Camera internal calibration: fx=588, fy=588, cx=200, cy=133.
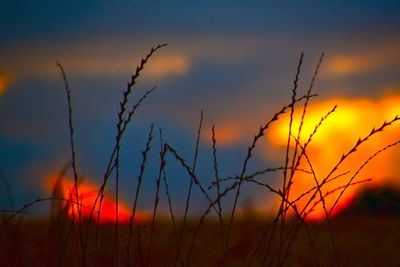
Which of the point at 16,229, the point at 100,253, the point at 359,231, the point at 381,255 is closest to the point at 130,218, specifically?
the point at 16,229

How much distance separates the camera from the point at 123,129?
2.16 metres

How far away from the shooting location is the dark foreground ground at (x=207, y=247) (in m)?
2.25

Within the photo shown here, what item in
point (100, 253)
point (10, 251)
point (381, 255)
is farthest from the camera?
point (381, 255)

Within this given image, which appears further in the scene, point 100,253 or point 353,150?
point 100,253

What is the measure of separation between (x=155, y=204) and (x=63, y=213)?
36cm

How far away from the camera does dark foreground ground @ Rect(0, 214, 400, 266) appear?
7.39 feet

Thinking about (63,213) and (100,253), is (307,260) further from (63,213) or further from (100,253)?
(63,213)

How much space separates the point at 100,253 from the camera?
9.08 ft

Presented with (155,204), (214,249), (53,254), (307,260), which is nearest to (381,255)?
(307,260)

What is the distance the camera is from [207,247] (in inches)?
170

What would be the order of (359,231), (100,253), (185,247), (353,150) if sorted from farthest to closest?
(359,231)
(185,247)
(100,253)
(353,150)

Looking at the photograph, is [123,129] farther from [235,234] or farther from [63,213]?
[235,234]

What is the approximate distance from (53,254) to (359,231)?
360 centimetres

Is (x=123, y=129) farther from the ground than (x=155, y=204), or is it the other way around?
(x=123, y=129)
